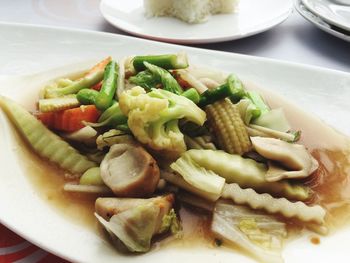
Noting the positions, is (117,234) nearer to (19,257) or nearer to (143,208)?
(143,208)

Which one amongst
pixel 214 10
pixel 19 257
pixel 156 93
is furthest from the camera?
pixel 214 10

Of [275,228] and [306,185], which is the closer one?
[275,228]

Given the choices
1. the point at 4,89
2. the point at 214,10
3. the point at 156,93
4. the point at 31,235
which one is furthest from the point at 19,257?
the point at 214,10

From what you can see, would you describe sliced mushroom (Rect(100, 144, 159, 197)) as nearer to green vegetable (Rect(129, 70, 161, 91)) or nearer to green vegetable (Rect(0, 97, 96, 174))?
green vegetable (Rect(0, 97, 96, 174))

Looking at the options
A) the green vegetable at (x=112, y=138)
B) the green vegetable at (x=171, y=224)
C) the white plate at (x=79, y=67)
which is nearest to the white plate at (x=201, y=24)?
the white plate at (x=79, y=67)

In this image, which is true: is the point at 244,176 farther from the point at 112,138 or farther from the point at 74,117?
the point at 74,117

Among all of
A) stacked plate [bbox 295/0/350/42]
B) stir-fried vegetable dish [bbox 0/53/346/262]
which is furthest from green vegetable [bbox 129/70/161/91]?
stacked plate [bbox 295/0/350/42]
